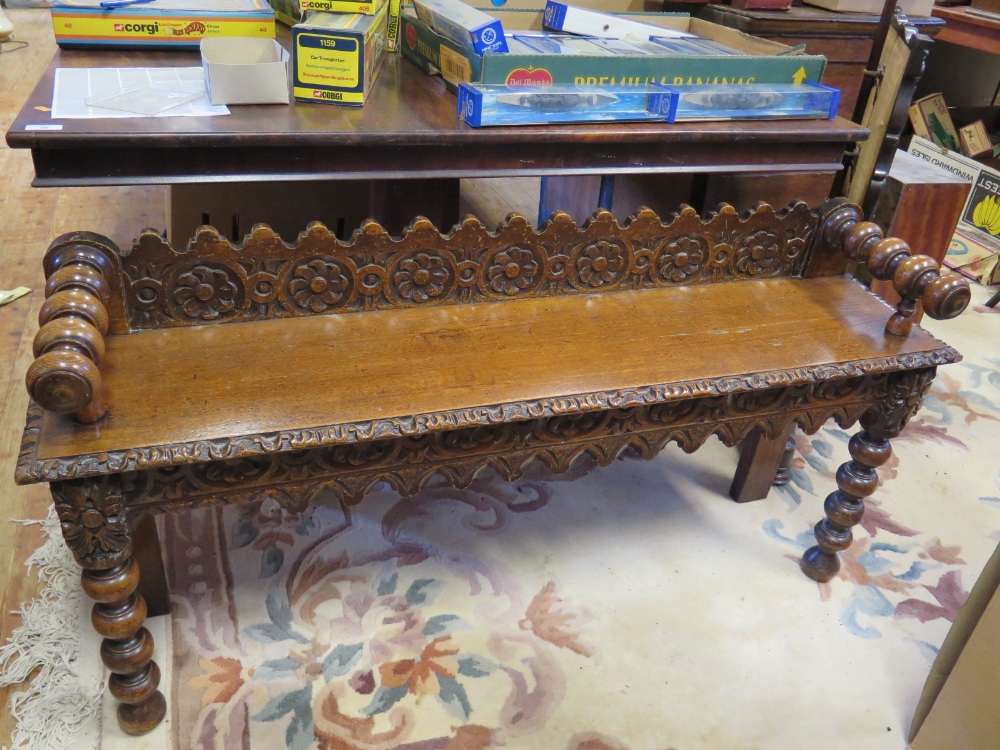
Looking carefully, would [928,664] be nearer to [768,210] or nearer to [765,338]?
[765,338]

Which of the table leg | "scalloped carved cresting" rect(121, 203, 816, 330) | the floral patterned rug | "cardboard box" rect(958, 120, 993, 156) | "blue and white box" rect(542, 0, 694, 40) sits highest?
"blue and white box" rect(542, 0, 694, 40)

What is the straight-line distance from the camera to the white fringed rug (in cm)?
114

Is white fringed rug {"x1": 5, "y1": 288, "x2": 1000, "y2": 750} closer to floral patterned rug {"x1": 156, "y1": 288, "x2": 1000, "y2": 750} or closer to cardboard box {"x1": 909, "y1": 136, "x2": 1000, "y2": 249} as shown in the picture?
floral patterned rug {"x1": 156, "y1": 288, "x2": 1000, "y2": 750}

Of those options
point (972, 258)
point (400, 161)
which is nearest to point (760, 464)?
point (400, 161)

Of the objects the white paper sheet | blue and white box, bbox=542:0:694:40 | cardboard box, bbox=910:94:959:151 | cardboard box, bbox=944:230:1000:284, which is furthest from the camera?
cardboard box, bbox=910:94:959:151

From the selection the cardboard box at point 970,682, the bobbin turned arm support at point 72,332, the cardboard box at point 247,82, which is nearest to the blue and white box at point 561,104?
the cardboard box at point 247,82

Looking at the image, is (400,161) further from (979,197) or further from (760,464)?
(979,197)

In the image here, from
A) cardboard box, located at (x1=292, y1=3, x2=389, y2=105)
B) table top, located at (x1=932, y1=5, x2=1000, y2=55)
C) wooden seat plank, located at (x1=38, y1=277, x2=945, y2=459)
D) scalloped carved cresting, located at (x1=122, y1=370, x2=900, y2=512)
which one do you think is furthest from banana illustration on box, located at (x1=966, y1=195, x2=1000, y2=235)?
cardboard box, located at (x1=292, y1=3, x2=389, y2=105)

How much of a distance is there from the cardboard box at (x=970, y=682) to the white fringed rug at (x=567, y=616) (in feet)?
0.28

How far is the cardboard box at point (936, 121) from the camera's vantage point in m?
2.85

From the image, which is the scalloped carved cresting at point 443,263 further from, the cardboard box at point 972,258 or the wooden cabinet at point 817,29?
the cardboard box at point 972,258

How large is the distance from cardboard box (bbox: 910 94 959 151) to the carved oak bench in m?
1.91

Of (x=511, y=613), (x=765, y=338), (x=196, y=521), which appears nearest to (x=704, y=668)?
(x=511, y=613)

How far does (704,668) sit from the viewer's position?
1.24m
